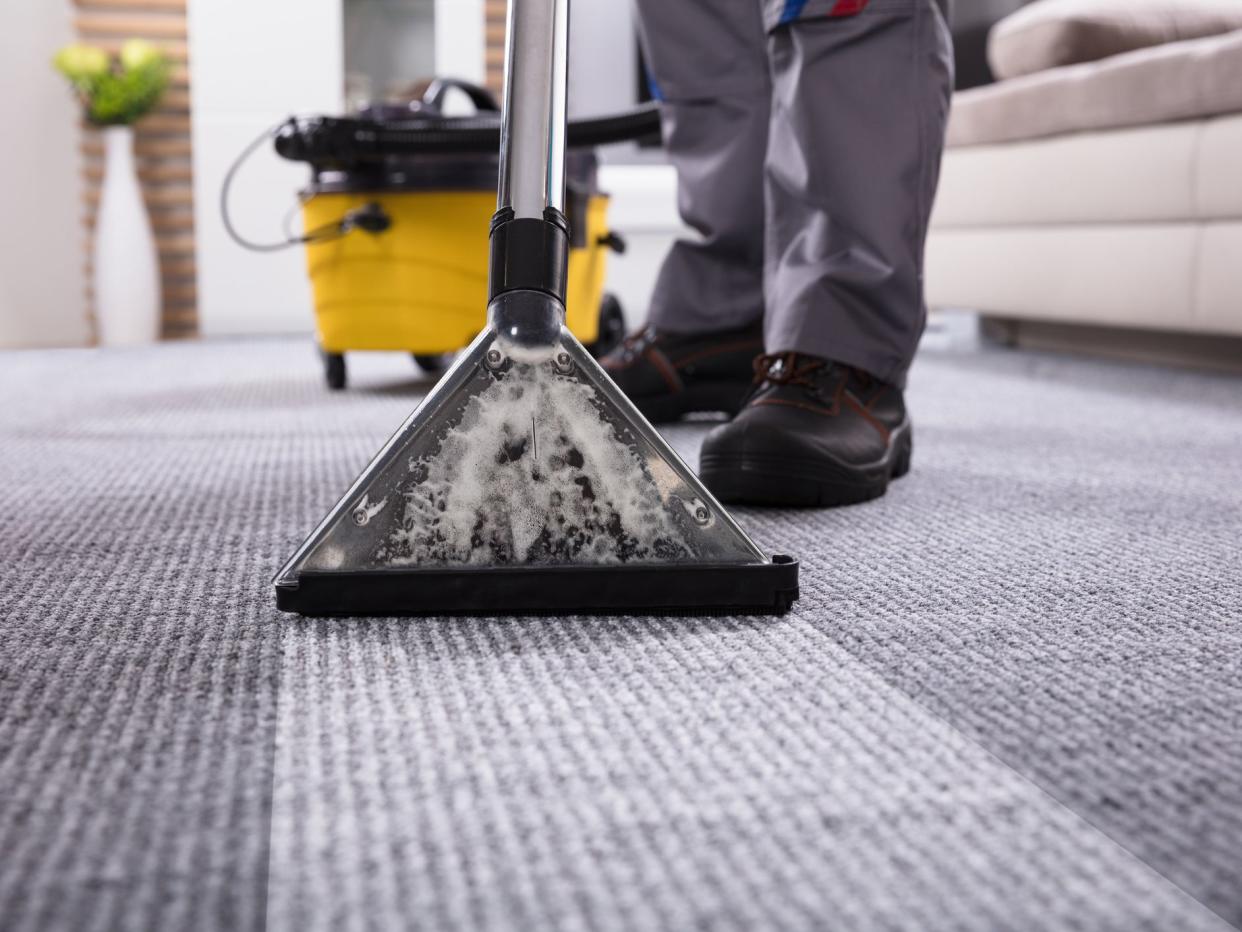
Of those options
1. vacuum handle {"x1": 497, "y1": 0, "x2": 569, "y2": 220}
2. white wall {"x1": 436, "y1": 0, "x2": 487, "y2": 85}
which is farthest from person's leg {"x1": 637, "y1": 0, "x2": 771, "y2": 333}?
white wall {"x1": 436, "y1": 0, "x2": 487, "y2": 85}

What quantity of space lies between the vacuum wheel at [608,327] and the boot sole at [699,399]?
2.33 feet

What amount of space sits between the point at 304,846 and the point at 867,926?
0.47 feet

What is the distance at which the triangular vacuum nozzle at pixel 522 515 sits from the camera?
0.54 metres

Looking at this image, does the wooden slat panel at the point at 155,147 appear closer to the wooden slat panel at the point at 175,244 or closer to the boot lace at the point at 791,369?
the wooden slat panel at the point at 175,244

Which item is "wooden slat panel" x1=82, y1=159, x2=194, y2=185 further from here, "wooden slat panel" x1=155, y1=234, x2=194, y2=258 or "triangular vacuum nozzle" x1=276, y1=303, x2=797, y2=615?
"triangular vacuum nozzle" x1=276, y1=303, x2=797, y2=615

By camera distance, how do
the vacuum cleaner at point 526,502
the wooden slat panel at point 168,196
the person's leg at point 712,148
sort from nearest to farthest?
the vacuum cleaner at point 526,502, the person's leg at point 712,148, the wooden slat panel at point 168,196

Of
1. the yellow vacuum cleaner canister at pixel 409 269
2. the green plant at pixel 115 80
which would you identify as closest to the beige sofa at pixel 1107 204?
the yellow vacuum cleaner canister at pixel 409 269

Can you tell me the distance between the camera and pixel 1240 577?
65cm

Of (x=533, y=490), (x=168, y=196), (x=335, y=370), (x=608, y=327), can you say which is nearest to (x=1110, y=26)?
(x=608, y=327)

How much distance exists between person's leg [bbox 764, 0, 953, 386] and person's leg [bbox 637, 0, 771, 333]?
0.80 feet

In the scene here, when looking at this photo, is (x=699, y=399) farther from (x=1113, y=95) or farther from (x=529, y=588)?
(x=1113, y=95)

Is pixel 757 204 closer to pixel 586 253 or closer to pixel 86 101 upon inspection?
pixel 586 253

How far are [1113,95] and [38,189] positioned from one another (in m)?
2.43

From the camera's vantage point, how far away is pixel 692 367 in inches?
47.5
